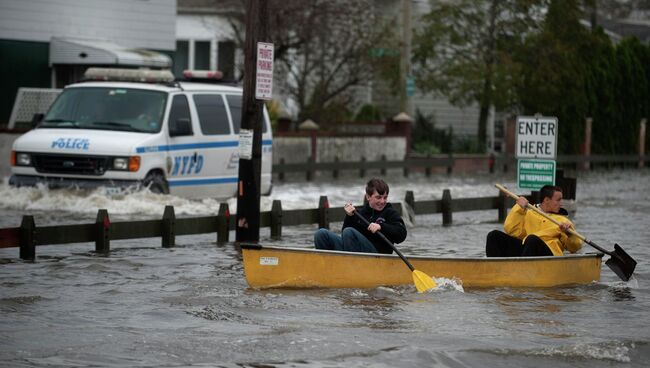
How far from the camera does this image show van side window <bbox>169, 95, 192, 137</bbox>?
22.0 m

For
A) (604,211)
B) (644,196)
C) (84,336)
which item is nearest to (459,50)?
(644,196)

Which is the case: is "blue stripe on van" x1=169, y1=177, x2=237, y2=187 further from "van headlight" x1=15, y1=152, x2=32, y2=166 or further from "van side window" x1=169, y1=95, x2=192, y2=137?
"van headlight" x1=15, y1=152, x2=32, y2=166

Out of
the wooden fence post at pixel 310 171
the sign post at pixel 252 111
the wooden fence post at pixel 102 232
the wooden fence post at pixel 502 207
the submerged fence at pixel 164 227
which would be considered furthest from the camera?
the wooden fence post at pixel 310 171

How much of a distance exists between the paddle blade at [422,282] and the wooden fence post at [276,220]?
6224mm

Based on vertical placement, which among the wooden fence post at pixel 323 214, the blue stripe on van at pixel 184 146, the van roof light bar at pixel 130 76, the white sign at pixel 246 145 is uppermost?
the van roof light bar at pixel 130 76

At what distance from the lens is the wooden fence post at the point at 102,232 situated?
1692cm

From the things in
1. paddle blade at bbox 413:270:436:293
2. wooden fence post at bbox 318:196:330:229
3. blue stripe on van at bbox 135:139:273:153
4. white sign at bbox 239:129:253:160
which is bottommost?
paddle blade at bbox 413:270:436:293

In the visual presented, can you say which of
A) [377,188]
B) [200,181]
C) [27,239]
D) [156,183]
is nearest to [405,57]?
[200,181]

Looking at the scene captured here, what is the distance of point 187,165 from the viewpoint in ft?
73.8

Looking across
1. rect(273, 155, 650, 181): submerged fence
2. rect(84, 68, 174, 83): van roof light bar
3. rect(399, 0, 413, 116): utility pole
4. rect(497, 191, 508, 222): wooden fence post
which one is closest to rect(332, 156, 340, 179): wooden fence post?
rect(273, 155, 650, 181): submerged fence

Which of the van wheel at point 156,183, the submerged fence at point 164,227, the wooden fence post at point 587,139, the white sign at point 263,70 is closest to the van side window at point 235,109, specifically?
the van wheel at point 156,183

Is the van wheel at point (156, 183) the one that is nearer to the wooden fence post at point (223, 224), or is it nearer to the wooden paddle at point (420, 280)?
the wooden fence post at point (223, 224)

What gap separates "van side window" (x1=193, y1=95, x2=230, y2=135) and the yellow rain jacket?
8.55m

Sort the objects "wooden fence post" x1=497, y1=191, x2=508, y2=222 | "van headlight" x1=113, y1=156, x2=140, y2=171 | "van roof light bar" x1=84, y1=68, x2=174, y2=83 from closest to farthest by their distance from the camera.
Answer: "van headlight" x1=113, y1=156, x2=140, y2=171 < "van roof light bar" x1=84, y1=68, x2=174, y2=83 < "wooden fence post" x1=497, y1=191, x2=508, y2=222
